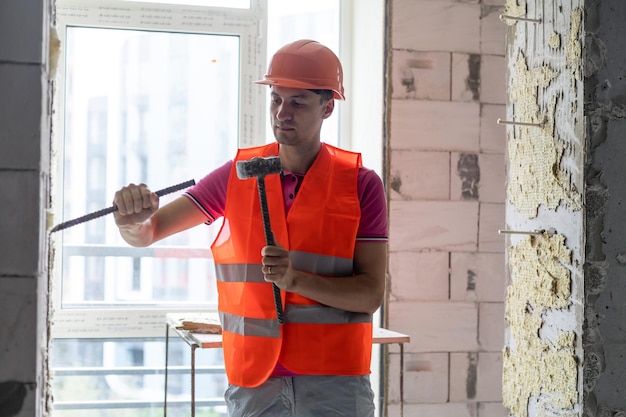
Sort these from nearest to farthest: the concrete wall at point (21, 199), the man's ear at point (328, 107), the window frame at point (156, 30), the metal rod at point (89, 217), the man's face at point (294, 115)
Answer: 1. the concrete wall at point (21, 199)
2. the metal rod at point (89, 217)
3. the man's face at point (294, 115)
4. the man's ear at point (328, 107)
5. the window frame at point (156, 30)

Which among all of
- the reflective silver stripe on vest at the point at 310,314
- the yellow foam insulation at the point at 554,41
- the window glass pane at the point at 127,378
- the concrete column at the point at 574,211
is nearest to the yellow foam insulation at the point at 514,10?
the concrete column at the point at 574,211

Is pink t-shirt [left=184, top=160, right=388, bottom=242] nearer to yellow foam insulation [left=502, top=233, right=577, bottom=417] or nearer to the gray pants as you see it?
the gray pants

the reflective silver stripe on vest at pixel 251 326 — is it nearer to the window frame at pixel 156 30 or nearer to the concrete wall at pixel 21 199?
the concrete wall at pixel 21 199

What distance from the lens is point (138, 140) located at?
3834 millimetres

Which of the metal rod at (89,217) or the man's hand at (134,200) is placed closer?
the metal rod at (89,217)

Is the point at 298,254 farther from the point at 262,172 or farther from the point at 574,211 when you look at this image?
the point at 574,211

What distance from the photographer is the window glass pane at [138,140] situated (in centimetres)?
378

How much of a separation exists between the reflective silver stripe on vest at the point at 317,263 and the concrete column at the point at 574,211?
2.06 ft

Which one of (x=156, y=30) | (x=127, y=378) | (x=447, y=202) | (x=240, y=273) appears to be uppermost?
(x=156, y=30)

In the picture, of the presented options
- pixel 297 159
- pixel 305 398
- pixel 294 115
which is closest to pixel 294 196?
pixel 297 159

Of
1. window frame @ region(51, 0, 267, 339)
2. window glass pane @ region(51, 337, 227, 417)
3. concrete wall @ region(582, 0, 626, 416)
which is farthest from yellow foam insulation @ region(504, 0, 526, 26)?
window glass pane @ region(51, 337, 227, 417)

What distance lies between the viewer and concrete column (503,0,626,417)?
2010 millimetres

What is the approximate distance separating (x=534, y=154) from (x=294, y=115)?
2.45ft

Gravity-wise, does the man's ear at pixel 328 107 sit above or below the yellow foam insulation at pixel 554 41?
below
